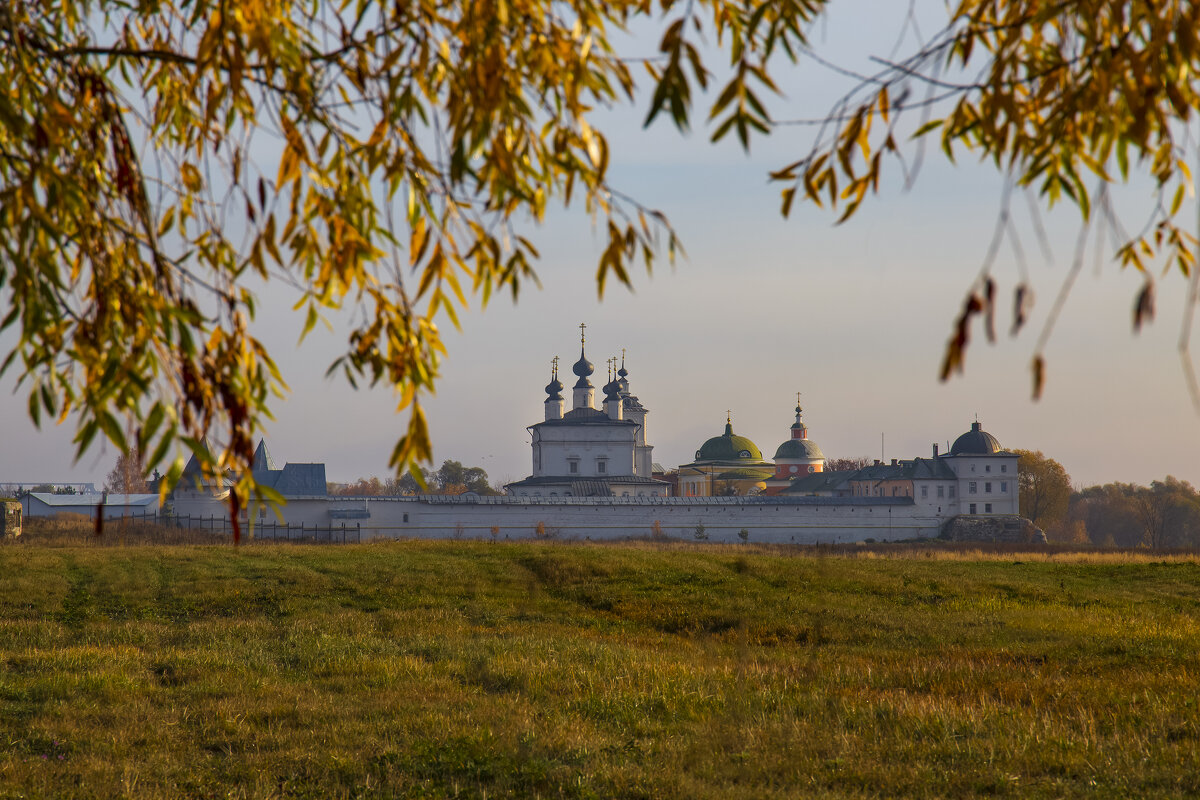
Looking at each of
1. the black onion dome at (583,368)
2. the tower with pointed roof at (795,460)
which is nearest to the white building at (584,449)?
the black onion dome at (583,368)

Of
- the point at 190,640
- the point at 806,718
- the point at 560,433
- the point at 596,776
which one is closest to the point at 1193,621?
the point at 806,718

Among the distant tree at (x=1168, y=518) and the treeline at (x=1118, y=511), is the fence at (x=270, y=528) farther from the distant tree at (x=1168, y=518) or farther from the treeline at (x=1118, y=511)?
the distant tree at (x=1168, y=518)

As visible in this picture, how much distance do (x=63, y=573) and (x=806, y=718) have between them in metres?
16.3

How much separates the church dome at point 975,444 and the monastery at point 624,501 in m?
0.07

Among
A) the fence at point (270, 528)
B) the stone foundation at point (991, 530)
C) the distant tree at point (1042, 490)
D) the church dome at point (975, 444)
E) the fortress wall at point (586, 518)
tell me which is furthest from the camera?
the distant tree at point (1042, 490)

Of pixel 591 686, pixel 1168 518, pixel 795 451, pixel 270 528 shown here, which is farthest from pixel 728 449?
pixel 591 686

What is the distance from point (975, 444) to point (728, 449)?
2729cm

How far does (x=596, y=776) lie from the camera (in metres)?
6.63

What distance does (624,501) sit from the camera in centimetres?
4491

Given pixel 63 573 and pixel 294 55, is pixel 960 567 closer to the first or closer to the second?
pixel 63 573

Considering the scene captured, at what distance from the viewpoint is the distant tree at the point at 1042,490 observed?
2677 inches

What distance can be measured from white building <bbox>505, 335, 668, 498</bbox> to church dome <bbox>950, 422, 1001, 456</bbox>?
1711 cm

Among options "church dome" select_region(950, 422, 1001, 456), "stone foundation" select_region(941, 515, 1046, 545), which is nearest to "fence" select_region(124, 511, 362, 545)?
"stone foundation" select_region(941, 515, 1046, 545)

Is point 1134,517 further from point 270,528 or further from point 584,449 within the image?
point 270,528
